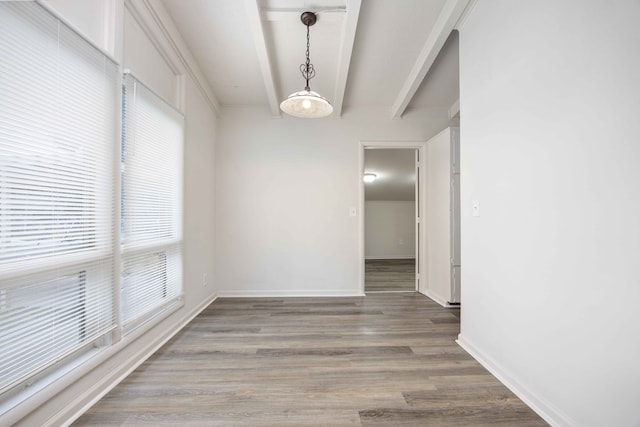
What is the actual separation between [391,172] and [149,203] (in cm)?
447

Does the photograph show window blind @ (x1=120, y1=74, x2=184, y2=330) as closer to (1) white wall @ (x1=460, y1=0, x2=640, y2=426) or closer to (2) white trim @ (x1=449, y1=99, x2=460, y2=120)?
(1) white wall @ (x1=460, y1=0, x2=640, y2=426)

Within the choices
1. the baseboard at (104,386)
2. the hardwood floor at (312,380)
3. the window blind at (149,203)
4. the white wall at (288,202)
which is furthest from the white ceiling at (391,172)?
the baseboard at (104,386)

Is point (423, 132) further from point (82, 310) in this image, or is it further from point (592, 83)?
point (82, 310)

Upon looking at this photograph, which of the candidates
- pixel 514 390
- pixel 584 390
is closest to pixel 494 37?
pixel 584 390

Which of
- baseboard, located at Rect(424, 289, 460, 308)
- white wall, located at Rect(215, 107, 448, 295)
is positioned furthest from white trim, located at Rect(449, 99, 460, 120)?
baseboard, located at Rect(424, 289, 460, 308)

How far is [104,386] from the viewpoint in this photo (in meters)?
1.51

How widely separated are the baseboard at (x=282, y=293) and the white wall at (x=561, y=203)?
1.77 m

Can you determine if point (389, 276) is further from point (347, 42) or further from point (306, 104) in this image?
point (347, 42)

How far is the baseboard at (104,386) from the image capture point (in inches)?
49.9

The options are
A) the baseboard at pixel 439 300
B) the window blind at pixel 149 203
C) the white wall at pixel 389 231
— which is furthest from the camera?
the white wall at pixel 389 231

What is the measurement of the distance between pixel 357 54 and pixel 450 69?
3.35ft

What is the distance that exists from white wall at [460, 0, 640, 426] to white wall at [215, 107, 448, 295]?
5.92 ft

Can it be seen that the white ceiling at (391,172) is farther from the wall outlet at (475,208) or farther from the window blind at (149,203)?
the window blind at (149,203)

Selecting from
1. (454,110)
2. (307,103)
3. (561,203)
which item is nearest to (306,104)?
(307,103)
